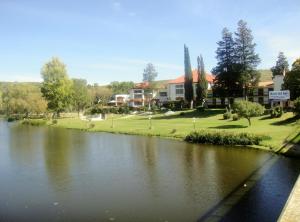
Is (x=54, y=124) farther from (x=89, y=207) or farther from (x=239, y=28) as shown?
(x=89, y=207)

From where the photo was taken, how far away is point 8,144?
5581cm

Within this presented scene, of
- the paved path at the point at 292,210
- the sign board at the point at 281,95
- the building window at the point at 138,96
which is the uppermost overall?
the building window at the point at 138,96

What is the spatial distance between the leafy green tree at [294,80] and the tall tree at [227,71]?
10281mm

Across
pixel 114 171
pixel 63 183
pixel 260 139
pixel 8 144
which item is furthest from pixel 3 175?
pixel 260 139

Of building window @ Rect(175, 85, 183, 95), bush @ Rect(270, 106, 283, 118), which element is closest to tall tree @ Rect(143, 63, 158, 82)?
building window @ Rect(175, 85, 183, 95)

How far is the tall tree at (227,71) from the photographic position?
77.9 meters

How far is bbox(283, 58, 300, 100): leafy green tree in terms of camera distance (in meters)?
67.6

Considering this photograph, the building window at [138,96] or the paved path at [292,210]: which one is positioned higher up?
the building window at [138,96]

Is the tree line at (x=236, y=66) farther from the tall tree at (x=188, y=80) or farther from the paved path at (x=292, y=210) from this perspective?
the paved path at (x=292, y=210)

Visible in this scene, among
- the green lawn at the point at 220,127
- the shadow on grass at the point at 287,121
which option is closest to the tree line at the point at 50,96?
the green lawn at the point at 220,127

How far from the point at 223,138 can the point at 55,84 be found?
2488 inches

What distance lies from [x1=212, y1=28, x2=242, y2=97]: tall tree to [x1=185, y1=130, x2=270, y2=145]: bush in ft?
96.8

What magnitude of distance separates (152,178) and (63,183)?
6698 millimetres

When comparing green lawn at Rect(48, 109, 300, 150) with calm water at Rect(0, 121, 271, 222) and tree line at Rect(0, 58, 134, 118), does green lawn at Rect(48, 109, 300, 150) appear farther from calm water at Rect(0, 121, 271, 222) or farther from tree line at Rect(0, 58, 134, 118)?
tree line at Rect(0, 58, 134, 118)
